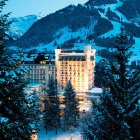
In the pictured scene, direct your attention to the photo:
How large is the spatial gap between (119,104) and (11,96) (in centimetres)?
720

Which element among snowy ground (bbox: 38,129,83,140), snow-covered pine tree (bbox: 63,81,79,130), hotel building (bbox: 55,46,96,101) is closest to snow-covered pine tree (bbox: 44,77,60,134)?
snowy ground (bbox: 38,129,83,140)

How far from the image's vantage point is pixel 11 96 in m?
12.4

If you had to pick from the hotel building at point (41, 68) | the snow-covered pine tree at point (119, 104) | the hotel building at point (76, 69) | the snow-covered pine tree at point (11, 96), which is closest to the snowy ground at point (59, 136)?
the snow-covered pine tree at point (119, 104)

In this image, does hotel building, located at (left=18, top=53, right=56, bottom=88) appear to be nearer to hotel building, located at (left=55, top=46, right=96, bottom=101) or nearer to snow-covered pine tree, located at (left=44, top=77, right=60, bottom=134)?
hotel building, located at (left=55, top=46, right=96, bottom=101)

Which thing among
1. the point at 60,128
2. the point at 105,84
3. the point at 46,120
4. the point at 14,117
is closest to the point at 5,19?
the point at 14,117

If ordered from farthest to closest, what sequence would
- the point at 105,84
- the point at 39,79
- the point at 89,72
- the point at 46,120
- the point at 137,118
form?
1. the point at 39,79
2. the point at 89,72
3. the point at 46,120
4. the point at 105,84
5. the point at 137,118

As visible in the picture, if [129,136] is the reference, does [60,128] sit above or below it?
below

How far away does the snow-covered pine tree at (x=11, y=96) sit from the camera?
1162 centimetres

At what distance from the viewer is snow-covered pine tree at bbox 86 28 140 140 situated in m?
14.0

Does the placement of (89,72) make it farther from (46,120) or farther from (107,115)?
(107,115)

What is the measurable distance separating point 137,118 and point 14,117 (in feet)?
27.2

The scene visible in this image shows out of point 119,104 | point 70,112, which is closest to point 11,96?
point 119,104

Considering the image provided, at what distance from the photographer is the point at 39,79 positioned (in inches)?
4186

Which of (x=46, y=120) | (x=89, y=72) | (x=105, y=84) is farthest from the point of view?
(x=89, y=72)
